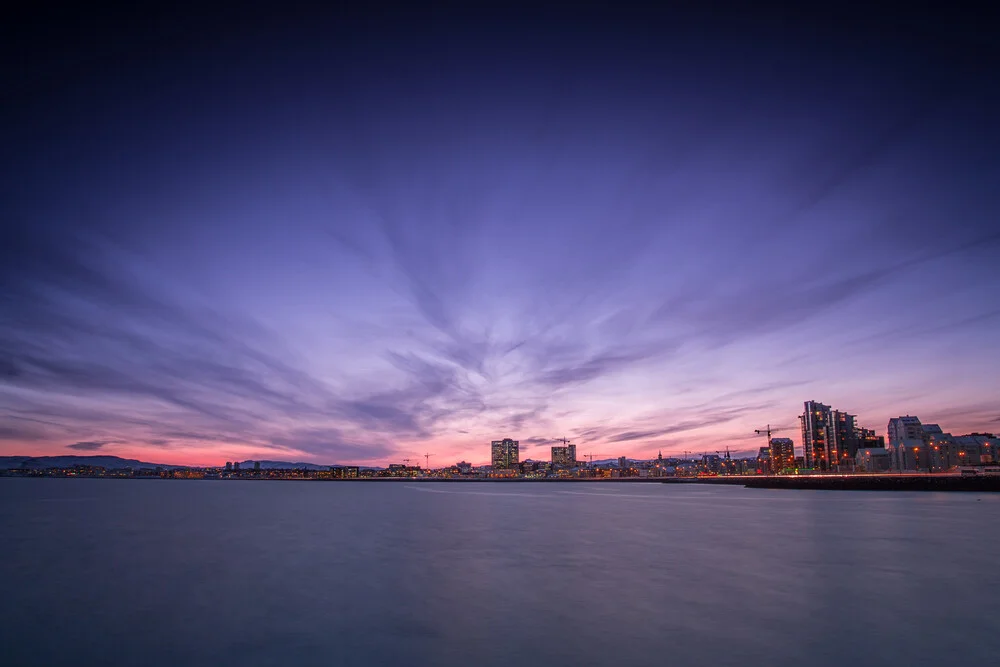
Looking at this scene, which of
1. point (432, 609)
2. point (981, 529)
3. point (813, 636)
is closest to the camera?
point (813, 636)

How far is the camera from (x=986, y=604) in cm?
1952

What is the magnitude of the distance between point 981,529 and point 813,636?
42.7 meters

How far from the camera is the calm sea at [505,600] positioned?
48.7ft

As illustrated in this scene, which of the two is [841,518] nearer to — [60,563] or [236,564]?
[236,564]

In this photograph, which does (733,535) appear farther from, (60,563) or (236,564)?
(60,563)

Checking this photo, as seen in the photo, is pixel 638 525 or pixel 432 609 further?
pixel 638 525

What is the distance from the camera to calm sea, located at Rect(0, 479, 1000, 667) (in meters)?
14.8

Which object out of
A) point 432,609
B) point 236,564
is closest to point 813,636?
point 432,609

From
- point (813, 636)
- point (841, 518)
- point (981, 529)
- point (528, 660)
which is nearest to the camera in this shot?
point (528, 660)

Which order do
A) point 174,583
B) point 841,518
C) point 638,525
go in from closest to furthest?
point 174,583 → point 638,525 → point 841,518

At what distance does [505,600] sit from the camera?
67.8ft

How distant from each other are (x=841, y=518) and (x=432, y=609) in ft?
174

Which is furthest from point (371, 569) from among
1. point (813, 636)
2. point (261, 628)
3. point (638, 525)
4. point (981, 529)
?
point (981, 529)

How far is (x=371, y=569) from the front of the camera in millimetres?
27750
